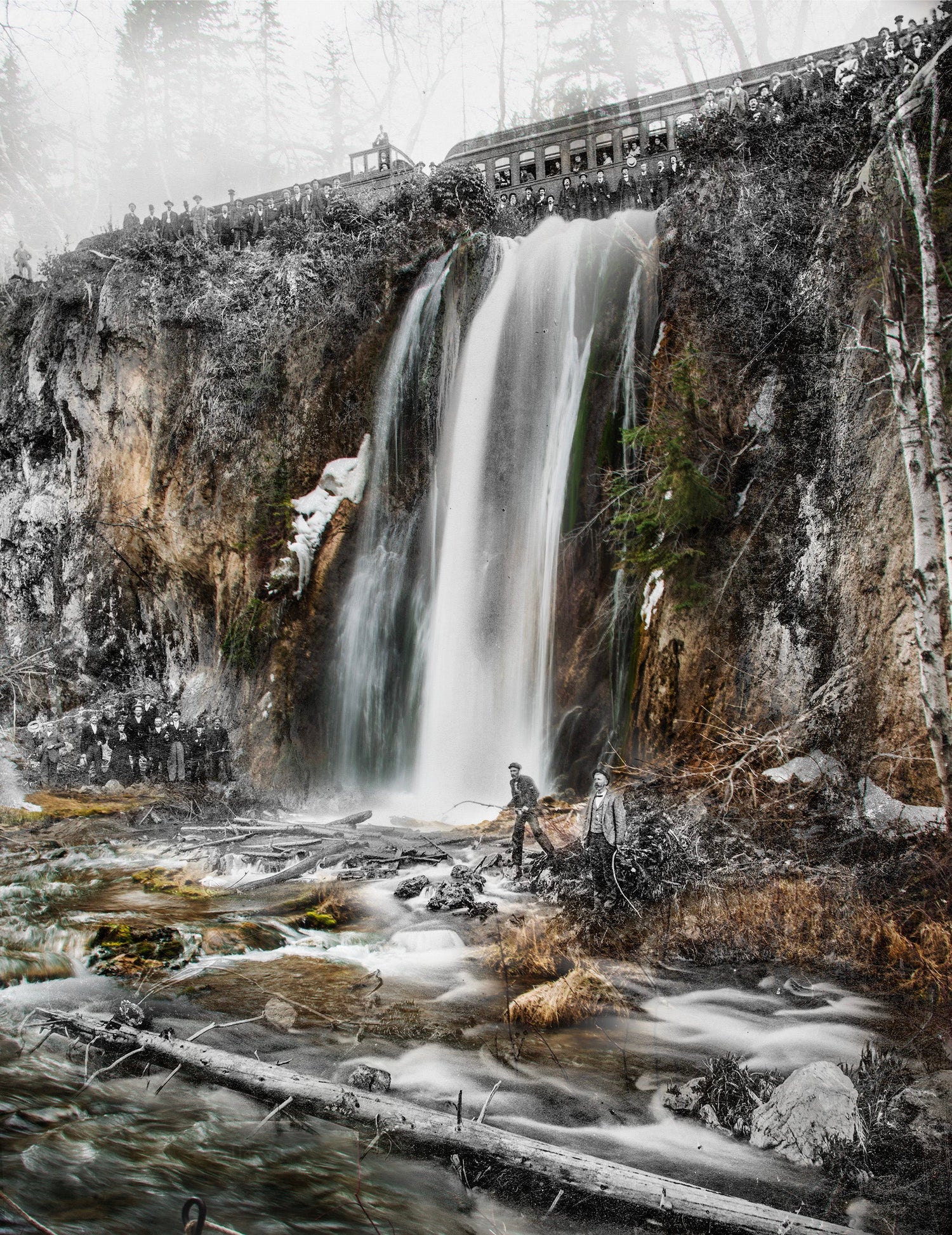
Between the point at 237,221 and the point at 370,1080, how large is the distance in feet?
58.4

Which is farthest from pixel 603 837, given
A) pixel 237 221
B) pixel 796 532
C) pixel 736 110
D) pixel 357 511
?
pixel 237 221

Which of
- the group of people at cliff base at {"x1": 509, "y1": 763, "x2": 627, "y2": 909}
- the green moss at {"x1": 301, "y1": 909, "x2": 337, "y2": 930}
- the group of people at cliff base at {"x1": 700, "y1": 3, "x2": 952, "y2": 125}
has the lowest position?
the green moss at {"x1": 301, "y1": 909, "x2": 337, "y2": 930}

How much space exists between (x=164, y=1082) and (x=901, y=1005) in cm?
444

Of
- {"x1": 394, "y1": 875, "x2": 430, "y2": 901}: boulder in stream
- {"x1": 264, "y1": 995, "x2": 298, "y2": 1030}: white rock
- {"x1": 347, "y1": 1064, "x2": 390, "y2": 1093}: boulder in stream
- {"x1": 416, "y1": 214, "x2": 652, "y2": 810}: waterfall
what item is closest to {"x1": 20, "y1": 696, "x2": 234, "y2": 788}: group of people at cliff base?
{"x1": 416, "y1": 214, "x2": 652, "y2": 810}: waterfall

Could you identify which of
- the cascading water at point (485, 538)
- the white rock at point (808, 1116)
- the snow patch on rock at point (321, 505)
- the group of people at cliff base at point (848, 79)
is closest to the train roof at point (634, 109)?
the group of people at cliff base at point (848, 79)

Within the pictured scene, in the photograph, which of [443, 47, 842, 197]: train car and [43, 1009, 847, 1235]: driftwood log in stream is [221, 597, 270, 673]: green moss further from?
[43, 1009, 847, 1235]: driftwood log in stream

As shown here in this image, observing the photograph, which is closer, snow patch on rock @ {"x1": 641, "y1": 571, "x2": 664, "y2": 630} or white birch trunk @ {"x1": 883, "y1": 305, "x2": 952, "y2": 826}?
white birch trunk @ {"x1": 883, "y1": 305, "x2": 952, "y2": 826}

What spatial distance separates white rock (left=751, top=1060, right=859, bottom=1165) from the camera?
4.17m

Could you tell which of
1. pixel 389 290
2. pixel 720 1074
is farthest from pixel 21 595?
pixel 720 1074

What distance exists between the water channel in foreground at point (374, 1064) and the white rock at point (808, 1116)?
0.13 m

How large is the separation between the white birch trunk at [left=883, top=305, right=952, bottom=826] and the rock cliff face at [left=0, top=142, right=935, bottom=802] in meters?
0.84

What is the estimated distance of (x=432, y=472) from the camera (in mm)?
14102

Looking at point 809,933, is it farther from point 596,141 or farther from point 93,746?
point 596,141

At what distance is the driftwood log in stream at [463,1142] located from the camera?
363cm
